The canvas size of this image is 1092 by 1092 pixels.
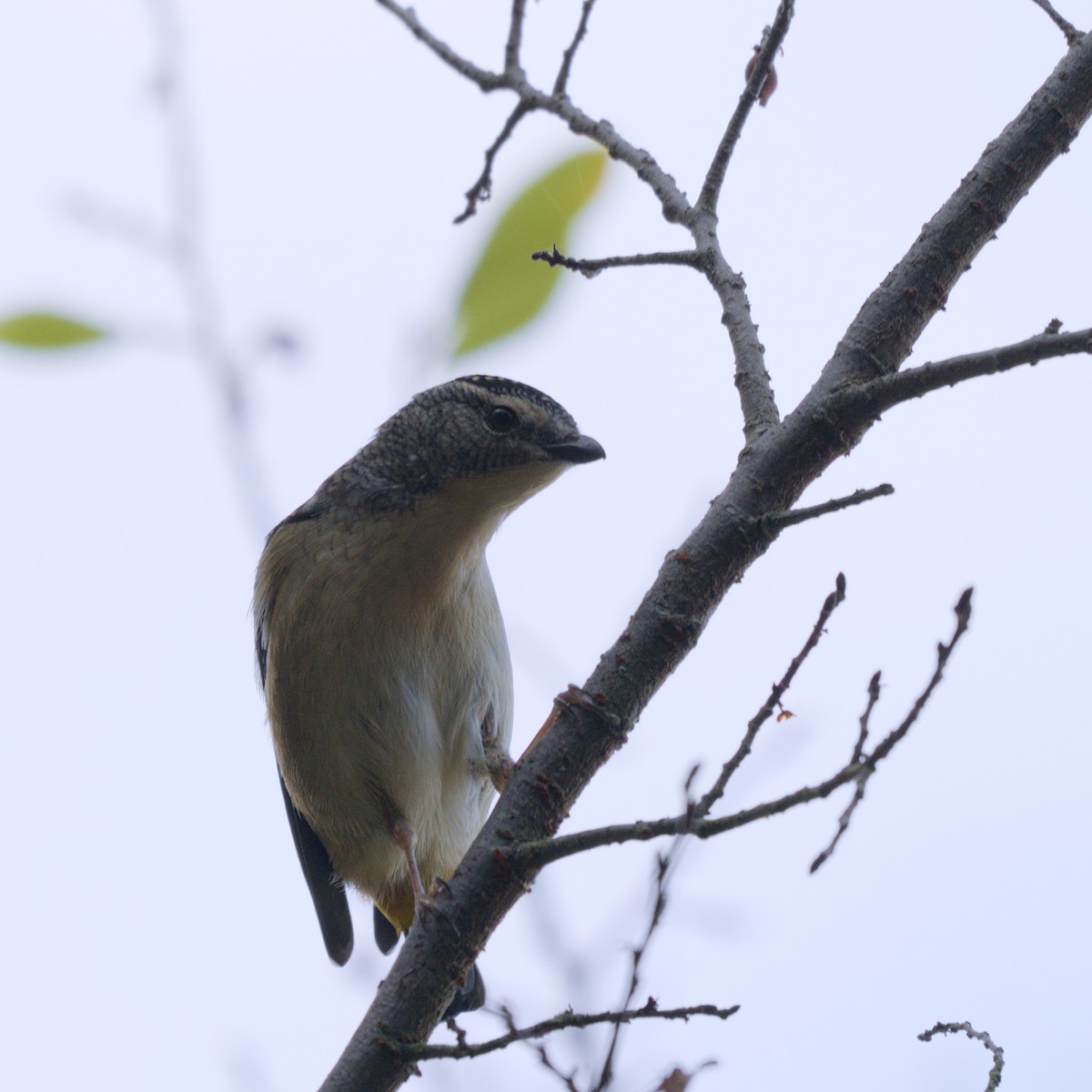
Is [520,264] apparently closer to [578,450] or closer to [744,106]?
[744,106]

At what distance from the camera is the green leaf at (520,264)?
2994 mm

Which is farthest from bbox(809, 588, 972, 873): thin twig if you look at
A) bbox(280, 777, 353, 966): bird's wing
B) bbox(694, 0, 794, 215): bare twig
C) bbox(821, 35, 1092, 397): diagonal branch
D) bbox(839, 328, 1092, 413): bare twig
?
bbox(280, 777, 353, 966): bird's wing

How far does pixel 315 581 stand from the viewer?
470 centimetres

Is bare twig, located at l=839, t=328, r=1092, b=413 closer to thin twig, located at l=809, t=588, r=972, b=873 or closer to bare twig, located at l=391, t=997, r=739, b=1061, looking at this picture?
thin twig, located at l=809, t=588, r=972, b=873

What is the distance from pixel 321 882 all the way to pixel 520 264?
11.0 ft

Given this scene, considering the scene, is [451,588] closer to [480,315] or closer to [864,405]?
[480,315]

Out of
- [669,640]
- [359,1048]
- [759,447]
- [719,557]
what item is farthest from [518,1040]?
[759,447]

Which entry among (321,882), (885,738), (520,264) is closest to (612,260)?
(520,264)

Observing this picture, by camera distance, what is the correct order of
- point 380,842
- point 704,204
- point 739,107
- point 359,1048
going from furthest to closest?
1. point 380,842
2. point 704,204
3. point 739,107
4. point 359,1048

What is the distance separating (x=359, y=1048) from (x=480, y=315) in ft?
5.91

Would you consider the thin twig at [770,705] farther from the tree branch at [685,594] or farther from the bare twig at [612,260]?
the bare twig at [612,260]

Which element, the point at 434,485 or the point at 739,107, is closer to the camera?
the point at 739,107

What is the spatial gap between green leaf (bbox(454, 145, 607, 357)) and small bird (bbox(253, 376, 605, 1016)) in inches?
62.8

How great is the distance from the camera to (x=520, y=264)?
3062 mm
